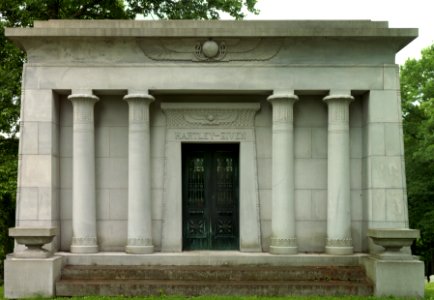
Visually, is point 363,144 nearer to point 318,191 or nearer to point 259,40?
point 318,191

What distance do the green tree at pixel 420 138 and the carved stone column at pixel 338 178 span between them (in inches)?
613

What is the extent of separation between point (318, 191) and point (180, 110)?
13.3 ft

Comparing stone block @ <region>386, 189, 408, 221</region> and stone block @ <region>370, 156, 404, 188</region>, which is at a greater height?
stone block @ <region>370, 156, 404, 188</region>

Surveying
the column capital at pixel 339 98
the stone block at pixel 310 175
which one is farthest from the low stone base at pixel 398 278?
the column capital at pixel 339 98

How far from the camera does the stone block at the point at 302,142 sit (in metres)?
13.3

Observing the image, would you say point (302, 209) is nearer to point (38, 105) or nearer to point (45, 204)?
point (45, 204)

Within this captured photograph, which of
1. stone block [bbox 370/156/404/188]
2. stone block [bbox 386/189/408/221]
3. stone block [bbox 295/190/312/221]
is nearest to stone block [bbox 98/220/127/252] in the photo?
stone block [bbox 295/190/312/221]

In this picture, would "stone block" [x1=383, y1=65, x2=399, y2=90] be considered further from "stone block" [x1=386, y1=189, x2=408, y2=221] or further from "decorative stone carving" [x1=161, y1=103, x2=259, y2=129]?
"decorative stone carving" [x1=161, y1=103, x2=259, y2=129]

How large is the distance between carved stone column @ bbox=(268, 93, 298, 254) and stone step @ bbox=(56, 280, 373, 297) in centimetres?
126

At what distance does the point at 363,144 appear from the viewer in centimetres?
1327

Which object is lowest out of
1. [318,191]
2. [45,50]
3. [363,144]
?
[318,191]

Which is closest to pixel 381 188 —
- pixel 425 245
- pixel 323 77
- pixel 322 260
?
pixel 322 260

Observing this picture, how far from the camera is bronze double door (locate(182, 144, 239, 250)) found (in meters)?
13.6

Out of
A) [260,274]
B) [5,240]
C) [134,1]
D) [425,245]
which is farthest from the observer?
[425,245]
